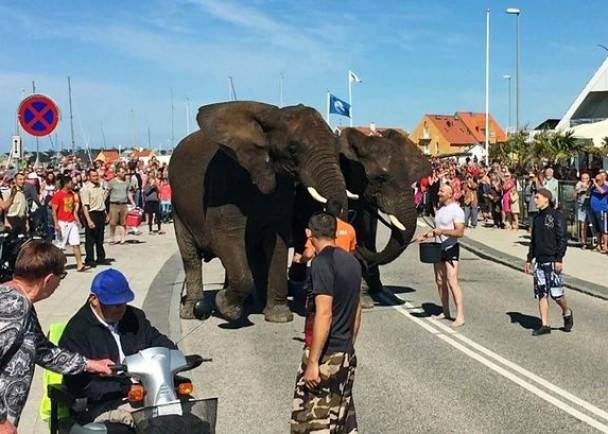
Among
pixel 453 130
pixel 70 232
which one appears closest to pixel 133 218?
pixel 70 232

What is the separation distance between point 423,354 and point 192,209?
12.5ft

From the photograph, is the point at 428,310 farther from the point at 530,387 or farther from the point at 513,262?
the point at 513,262

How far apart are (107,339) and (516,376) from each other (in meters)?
4.61

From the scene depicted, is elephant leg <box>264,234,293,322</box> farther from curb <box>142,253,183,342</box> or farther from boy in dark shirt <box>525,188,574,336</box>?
boy in dark shirt <box>525,188,574,336</box>

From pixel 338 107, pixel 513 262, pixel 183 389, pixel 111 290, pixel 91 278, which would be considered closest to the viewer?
pixel 183 389

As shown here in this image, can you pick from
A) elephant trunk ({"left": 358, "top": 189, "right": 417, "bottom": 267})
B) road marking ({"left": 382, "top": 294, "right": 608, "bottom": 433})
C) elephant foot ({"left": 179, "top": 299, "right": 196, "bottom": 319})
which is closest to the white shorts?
elephant foot ({"left": 179, "top": 299, "right": 196, "bottom": 319})

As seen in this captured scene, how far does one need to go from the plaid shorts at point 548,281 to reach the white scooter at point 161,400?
20.2 feet

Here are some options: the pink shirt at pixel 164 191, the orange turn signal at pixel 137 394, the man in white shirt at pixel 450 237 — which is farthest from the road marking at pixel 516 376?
the pink shirt at pixel 164 191

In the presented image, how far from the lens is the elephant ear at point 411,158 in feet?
39.0

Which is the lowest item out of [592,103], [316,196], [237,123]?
[316,196]

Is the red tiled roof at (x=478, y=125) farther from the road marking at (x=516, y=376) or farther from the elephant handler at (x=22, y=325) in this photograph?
the elephant handler at (x=22, y=325)

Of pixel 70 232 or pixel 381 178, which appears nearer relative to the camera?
pixel 381 178

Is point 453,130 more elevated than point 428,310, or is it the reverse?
point 453,130

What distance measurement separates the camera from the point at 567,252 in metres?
18.0
